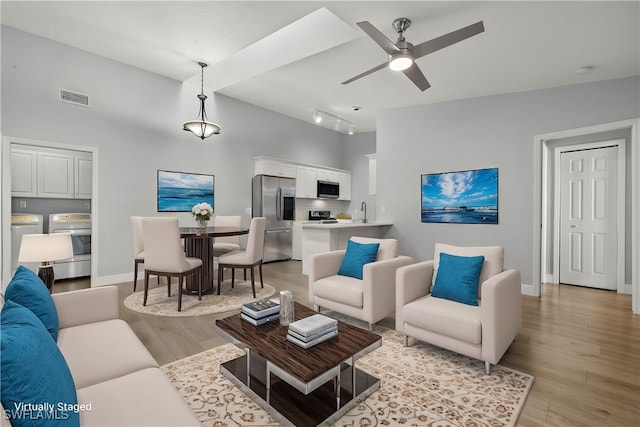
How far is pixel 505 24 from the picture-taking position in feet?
9.73

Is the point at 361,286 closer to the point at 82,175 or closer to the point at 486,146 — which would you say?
the point at 486,146

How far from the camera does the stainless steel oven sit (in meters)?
4.64

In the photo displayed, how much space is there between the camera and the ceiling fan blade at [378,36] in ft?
7.43

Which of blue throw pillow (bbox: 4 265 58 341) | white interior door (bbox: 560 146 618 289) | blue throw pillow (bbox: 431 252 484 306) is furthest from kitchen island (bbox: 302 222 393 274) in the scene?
blue throw pillow (bbox: 4 265 58 341)

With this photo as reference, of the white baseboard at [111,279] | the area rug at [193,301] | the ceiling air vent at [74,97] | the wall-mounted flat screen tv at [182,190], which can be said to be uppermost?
the ceiling air vent at [74,97]

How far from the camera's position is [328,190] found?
7535mm

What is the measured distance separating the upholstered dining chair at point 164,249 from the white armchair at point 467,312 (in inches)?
91.5

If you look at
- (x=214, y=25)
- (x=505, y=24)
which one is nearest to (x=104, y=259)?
(x=214, y=25)

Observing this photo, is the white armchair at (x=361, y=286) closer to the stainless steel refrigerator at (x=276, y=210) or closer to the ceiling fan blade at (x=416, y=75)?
the ceiling fan blade at (x=416, y=75)

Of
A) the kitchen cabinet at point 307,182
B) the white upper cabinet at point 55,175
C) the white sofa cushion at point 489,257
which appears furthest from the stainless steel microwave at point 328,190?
the white sofa cushion at point 489,257

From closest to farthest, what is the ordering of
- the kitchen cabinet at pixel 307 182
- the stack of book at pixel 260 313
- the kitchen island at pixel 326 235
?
the stack of book at pixel 260 313, the kitchen island at pixel 326 235, the kitchen cabinet at pixel 307 182

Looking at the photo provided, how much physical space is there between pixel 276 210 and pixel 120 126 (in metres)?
3.00

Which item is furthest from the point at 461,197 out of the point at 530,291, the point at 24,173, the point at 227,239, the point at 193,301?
the point at 24,173

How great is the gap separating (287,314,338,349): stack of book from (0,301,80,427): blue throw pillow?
0.97m
